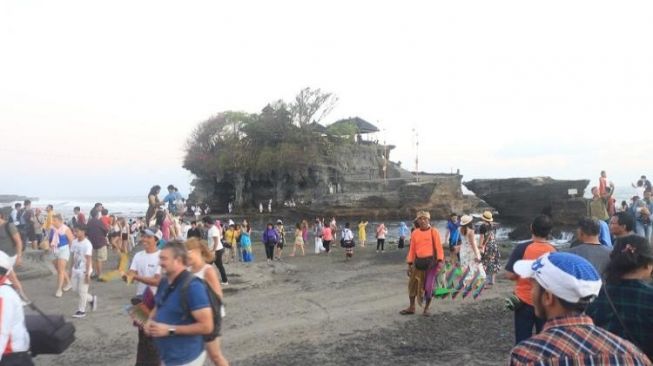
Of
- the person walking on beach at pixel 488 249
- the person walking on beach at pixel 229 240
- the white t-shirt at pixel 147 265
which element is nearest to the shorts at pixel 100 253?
the person walking on beach at pixel 229 240

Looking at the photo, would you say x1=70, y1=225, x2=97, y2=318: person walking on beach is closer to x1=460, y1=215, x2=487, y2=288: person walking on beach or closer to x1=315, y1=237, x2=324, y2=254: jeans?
x1=460, y1=215, x2=487, y2=288: person walking on beach

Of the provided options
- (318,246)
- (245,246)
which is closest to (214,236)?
(245,246)

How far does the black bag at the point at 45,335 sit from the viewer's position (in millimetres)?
3592

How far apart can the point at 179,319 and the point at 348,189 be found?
53720 mm

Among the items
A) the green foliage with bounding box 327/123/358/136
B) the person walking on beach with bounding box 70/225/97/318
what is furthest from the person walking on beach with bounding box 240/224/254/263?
the green foliage with bounding box 327/123/358/136

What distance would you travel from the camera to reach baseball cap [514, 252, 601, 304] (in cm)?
207

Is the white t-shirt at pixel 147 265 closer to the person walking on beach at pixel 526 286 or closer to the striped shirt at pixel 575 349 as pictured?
the person walking on beach at pixel 526 286

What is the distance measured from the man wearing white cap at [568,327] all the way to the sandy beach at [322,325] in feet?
14.8

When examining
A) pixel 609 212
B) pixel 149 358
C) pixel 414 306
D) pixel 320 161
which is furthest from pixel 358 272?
pixel 320 161

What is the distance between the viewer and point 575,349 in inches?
76.0

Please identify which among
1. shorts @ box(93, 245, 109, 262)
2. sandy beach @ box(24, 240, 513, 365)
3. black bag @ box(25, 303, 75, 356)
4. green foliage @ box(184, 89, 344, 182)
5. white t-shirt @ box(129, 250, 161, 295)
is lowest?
sandy beach @ box(24, 240, 513, 365)

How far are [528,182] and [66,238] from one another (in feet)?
151

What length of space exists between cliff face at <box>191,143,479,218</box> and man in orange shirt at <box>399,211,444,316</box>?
42.5 meters

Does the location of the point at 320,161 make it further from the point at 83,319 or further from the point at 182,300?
the point at 182,300
